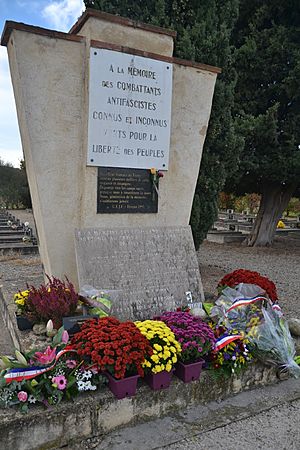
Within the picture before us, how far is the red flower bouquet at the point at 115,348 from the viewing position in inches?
93.4

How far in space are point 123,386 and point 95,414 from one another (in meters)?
0.24

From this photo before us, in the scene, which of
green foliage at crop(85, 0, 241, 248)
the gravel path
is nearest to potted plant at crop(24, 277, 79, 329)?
the gravel path

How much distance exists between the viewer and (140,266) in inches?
155

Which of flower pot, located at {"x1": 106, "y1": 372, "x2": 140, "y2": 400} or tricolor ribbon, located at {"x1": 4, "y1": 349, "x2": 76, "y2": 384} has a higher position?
tricolor ribbon, located at {"x1": 4, "y1": 349, "x2": 76, "y2": 384}

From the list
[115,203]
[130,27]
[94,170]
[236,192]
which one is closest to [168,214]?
[115,203]

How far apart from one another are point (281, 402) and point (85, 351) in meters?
1.63

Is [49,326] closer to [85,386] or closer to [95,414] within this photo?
[85,386]

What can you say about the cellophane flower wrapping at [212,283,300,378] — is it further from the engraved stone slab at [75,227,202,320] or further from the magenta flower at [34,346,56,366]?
the magenta flower at [34,346,56,366]

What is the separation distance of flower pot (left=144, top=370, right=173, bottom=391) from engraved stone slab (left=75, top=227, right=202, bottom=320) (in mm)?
1165

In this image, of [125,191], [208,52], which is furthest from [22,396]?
[208,52]

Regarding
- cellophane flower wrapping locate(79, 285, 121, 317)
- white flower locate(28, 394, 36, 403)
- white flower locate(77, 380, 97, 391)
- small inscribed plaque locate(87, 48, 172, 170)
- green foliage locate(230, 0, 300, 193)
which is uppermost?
green foliage locate(230, 0, 300, 193)

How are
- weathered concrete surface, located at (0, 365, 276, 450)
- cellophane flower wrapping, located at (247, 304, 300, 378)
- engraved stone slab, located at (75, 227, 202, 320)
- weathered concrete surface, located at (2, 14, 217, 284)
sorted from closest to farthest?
weathered concrete surface, located at (0, 365, 276, 450), cellophane flower wrapping, located at (247, 304, 300, 378), weathered concrete surface, located at (2, 14, 217, 284), engraved stone slab, located at (75, 227, 202, 320)

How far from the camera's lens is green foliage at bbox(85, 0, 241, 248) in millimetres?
6289

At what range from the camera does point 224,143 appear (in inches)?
263
